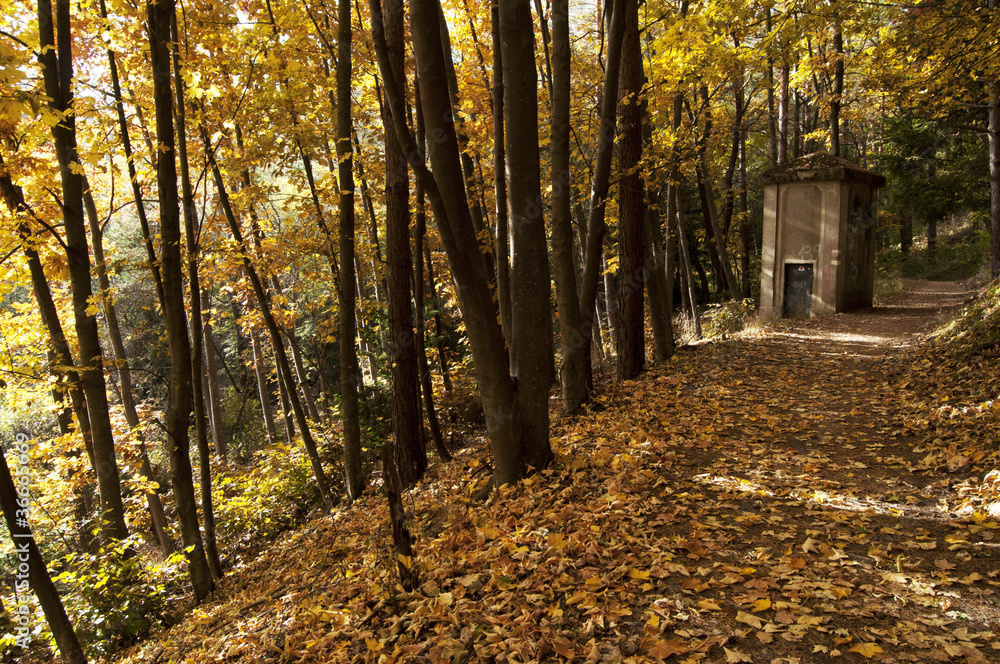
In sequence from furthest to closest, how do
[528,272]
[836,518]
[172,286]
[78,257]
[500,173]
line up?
[500,173] → [78,257] → [172,286] → [528,272] → [836,518]

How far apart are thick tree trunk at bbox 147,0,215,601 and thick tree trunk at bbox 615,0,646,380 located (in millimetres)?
5922

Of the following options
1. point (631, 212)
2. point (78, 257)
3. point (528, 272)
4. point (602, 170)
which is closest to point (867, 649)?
point (528, 272)

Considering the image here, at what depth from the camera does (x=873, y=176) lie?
16359mm

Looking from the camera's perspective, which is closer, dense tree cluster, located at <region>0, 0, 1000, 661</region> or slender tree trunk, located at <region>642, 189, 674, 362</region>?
dense tree cluster, located at <region>0, 0, 1000, 661</region>

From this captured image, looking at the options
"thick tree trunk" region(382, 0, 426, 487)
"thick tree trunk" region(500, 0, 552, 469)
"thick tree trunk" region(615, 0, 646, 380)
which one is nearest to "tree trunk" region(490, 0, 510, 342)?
"thick tree trunk" region(500, 0, 552, 469)

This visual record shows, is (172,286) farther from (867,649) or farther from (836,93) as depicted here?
(836,93)

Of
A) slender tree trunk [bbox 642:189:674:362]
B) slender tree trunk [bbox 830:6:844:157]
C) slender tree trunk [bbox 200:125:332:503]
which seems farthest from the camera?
slender tree trunk [bbox 830:6:844:157]

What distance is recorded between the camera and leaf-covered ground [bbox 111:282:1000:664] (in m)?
A: 2.93

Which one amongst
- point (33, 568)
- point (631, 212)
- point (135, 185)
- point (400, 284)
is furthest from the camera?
point (631, 212)

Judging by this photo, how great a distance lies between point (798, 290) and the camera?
16.1 m

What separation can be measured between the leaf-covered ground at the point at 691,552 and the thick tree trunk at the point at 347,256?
36.3 inches

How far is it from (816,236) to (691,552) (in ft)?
48.1

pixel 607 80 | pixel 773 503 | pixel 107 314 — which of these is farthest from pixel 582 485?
pixel 107 314

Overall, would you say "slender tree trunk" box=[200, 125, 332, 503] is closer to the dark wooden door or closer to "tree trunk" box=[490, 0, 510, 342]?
"tree trunk" box=[490, 0, 510, 342]
